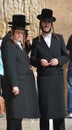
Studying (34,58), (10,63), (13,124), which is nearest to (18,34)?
(10,63)

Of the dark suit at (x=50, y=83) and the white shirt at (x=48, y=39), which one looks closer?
the dark suit at (x=50, y=83)

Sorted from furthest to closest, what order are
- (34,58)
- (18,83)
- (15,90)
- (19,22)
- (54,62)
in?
(34,58), (54,62), (19,22), (18,83), (15,90)

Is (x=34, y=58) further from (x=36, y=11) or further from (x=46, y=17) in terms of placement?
(x=36, y=11)

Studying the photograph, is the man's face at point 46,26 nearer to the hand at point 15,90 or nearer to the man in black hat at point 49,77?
the man in black hat at point 49,77

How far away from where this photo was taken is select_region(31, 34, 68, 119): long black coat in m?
8.24

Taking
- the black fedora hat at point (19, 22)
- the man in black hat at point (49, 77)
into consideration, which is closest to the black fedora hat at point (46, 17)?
the man in black hat at point (49, 77)

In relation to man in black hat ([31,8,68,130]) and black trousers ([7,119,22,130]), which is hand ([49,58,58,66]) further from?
black trousers ([7,119,22,130])

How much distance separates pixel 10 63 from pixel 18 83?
265 mm

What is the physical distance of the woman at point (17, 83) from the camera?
25.7 feet

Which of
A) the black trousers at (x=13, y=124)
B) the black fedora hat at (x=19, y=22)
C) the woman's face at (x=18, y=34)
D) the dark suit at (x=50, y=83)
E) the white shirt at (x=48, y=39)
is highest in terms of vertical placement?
the black fedora hat at (x=19, y=22)

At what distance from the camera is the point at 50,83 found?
8.28 metres

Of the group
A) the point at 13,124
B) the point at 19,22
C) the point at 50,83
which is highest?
the point at 19,22

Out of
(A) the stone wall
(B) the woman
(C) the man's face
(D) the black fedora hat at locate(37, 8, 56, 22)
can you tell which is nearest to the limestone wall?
(A) the stone wall

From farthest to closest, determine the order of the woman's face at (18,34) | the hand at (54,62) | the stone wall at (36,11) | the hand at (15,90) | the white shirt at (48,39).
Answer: the stone wall at (36,11) → the white shirt at (48,39) → the hand at (54,62) → the woman's face at (18,34) → the hand at (15,90)
